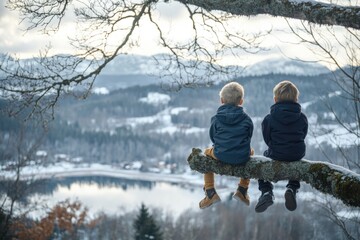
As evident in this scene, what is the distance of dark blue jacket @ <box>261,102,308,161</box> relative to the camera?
4.29 meters

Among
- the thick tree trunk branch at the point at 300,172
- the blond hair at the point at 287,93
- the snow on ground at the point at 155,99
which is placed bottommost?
the thick tree trunk branch at the point at 300,172

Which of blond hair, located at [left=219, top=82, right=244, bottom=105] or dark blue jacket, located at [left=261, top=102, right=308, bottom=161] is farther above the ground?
blond hair, located at [left=219, top=82, right=244, bottom=105]

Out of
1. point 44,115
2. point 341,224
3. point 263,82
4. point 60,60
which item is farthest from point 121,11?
point 263,82

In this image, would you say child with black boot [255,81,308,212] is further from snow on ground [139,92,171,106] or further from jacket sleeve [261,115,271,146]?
snow on ground [139,92,171,106]

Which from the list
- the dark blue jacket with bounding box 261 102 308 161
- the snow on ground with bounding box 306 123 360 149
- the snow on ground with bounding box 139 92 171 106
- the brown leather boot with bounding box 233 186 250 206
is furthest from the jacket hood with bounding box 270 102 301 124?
the snow on ground with bounding box 139 92 171 106

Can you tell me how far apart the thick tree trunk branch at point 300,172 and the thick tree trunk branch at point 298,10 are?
114 centimetres

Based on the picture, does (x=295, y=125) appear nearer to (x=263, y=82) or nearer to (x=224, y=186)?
(x=224, y=186)

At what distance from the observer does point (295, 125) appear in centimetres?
441

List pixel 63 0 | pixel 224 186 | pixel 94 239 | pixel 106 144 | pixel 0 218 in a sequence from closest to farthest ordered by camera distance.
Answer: pixel 63 0 < pixel 0 218 < pixel 94 239 < pixel 224 186 < pixel 106 144

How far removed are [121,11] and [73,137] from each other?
132026 mm

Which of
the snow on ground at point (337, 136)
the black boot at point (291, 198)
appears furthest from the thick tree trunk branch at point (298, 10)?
the snow on ground at point (337, 136)

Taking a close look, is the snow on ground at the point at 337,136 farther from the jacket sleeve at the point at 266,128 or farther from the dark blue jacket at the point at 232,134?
the dark blue jacket at the point at 232,134

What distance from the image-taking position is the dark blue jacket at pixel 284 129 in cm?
429

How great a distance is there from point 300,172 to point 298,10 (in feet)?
4.55
